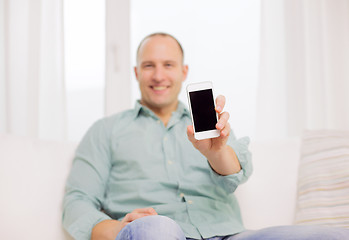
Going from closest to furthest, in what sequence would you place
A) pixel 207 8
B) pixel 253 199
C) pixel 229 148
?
pixel 229 148, pixel 253 199, pixel 207 8

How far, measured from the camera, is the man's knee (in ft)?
2.62

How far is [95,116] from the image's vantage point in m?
2.43

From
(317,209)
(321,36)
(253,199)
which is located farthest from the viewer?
(321,36)

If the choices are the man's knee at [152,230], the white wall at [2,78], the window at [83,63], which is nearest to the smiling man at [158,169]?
the man's knee at [152,230]

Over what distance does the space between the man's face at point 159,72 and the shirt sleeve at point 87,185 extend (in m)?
0.23

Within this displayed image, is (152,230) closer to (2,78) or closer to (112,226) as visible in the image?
(112,226)

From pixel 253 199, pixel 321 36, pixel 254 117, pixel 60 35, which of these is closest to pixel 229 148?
pixel 253 199

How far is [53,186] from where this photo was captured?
4.44 feet

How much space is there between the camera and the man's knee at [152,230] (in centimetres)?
80

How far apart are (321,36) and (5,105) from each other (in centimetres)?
192

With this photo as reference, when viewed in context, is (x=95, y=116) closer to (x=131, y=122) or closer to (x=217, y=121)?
(x=131, y=122)

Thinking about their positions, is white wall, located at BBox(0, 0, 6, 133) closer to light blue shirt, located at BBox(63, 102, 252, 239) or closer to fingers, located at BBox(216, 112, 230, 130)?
light blue shirt, located at BBox(63, 102, 252, 239)

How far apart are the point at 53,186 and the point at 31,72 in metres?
1.17

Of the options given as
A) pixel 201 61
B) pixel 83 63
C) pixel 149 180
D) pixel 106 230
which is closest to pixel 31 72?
pixel 83 63
